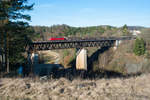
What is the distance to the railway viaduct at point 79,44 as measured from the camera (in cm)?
3259

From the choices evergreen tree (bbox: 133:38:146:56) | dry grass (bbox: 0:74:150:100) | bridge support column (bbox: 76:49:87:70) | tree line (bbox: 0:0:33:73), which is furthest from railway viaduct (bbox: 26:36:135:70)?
dry grass (bbox: 0:74:150:100)

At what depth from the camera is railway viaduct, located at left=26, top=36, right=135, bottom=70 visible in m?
32.6

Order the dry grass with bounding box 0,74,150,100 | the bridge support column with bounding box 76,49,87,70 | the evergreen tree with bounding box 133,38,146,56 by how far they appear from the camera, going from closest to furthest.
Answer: the dry grass with bounding box 0,74,150,100, the bridge support column with bounding box 76,49,87,70, the evergreen tree with bounding box 133,38,146,56

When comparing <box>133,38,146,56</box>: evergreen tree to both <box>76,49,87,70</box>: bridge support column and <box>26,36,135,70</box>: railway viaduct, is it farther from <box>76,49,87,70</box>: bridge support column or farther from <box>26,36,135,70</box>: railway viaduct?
<box>76,49,87,70</box>: bridge support column

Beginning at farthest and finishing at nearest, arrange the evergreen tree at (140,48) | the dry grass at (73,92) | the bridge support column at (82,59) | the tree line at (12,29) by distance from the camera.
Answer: the evergreen tree at (140,48)
the bridge support column at (82,59)
the tree line at (12,29)
the dry grass at (73,92)

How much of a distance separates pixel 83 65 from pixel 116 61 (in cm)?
936

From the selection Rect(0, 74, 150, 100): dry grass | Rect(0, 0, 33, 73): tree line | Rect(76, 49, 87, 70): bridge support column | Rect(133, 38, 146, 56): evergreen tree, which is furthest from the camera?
Rect(133, 38, 146, 56): evergreen tree

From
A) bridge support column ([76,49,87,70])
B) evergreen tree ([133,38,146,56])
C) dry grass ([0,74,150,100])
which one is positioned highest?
dry grass ([0,74,150,100])

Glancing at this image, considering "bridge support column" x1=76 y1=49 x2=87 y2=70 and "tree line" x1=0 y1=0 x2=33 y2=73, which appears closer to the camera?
"tree line" x1=0 y1=0 x2=33 y2=73

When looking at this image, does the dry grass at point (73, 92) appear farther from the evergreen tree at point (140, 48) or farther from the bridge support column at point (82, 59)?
the evergreen tree at point (140, 48)

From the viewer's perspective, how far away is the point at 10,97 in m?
5.28

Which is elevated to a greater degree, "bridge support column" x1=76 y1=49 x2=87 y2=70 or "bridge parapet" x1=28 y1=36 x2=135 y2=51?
"bridge parapet" x1=28 y1=36 x2=135 y2=51

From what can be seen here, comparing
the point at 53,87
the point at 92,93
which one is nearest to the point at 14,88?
the point at 53,87

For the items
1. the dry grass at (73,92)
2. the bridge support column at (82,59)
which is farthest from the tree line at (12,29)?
the bridge support column at (82,59)
